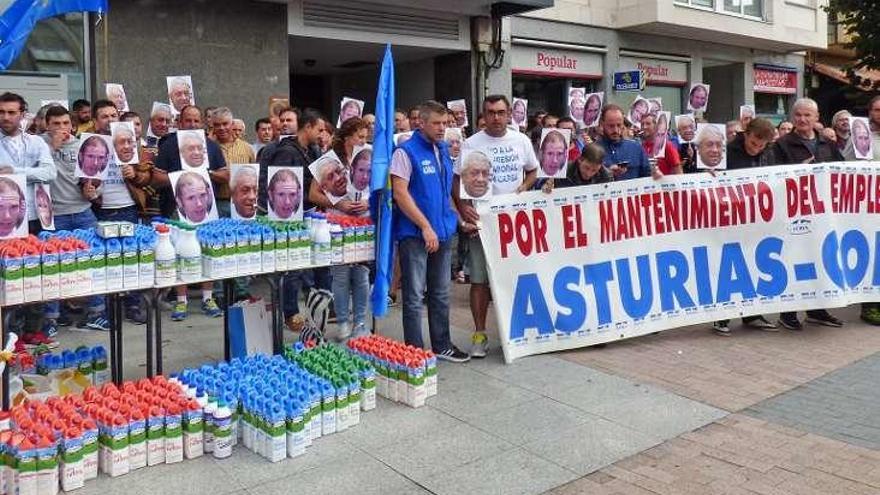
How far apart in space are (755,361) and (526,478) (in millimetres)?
2805

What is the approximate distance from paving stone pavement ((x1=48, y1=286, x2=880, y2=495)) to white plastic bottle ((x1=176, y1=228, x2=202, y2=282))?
43.5 inches

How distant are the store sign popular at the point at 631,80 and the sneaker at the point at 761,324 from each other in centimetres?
1026

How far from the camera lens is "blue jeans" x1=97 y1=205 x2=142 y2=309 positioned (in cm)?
721

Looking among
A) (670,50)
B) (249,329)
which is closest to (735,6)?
(670,50)

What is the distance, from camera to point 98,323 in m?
7.16

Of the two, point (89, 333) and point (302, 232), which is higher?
point (302, 232)

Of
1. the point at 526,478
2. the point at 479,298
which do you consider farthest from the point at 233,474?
the point at 479,298

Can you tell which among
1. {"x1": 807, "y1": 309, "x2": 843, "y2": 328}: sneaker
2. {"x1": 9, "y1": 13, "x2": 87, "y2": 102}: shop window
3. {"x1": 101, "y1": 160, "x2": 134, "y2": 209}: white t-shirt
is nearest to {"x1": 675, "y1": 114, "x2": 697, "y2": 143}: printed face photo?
{"x1": 807, "y1": 309, "x2": 843, "y2": 328}: sneaker

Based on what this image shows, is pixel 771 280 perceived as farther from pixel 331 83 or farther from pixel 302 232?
pixel 331 83

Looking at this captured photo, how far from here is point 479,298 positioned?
6.19 m

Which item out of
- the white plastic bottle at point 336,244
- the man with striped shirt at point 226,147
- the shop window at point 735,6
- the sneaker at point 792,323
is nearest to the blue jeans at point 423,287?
the white plastic bottle at point 336,244

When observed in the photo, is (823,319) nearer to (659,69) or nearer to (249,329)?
(249,329)

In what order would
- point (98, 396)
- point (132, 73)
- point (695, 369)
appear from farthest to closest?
point (132, 73) → point (695, 369) → point (98, 396)

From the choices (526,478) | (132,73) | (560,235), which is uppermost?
(132,73)
